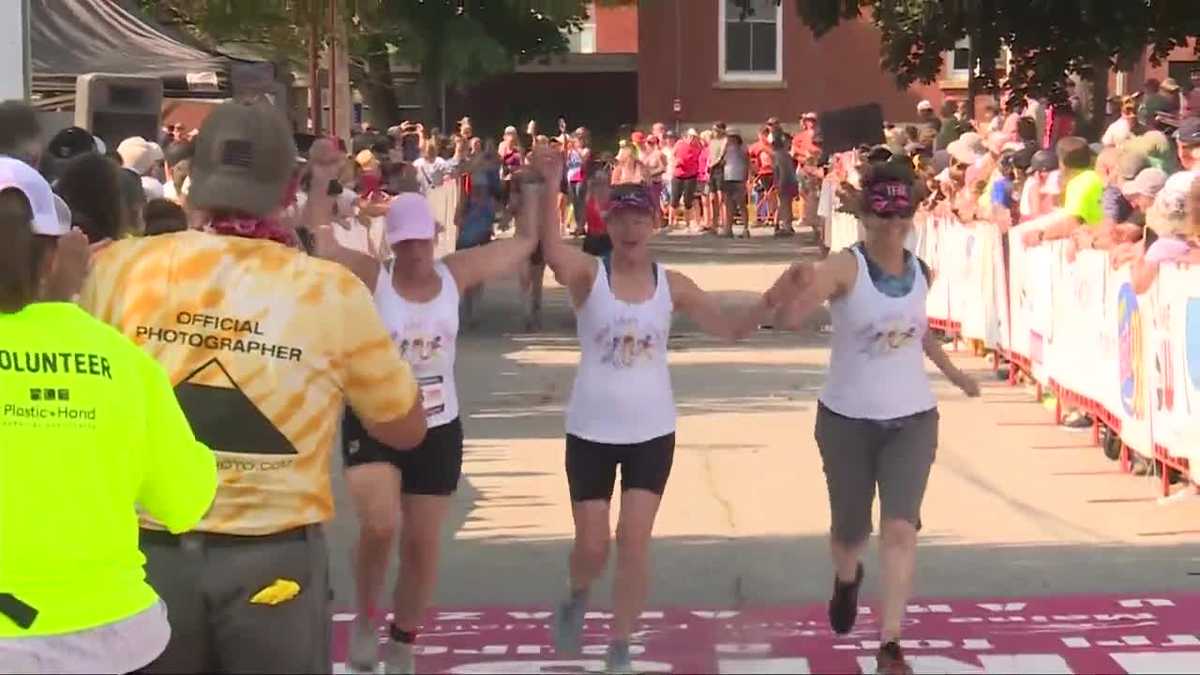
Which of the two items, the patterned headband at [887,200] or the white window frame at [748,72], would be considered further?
the white window frame at [748,72]

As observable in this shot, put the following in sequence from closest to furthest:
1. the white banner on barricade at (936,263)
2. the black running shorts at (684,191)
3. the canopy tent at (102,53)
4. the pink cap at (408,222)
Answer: the pink cap at (408,222), the canopy tent at (102,53), the white banner on barricade at (936,263), the black running shorts at (684,191)

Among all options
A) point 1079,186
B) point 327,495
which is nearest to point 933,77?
point 1079,186

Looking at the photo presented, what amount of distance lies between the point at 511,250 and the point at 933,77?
23778mm

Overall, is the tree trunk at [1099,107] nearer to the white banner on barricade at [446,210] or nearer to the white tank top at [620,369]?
the white banner on barricade at [446,210]

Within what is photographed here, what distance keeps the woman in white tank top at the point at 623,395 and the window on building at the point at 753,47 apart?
1544 inches

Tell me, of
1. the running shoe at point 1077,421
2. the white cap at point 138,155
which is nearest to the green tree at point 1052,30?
the running shoe at point 1077,421

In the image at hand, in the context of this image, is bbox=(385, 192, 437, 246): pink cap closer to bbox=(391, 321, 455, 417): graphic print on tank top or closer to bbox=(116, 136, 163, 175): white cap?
bbox=(391, 321, 455, 417): graphic print on tank top

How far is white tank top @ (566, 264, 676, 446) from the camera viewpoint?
7562 millimetres

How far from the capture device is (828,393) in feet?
25.8

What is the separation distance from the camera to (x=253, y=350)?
14.1 feet

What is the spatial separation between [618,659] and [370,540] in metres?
0.99

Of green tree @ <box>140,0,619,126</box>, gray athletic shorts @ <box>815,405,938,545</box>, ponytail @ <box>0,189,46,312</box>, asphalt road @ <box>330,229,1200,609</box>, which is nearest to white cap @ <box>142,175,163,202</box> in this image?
asphalt road @ <box>330,229,1200,609</box>

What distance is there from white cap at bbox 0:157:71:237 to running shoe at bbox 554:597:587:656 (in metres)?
4.01

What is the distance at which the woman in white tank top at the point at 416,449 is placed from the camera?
23.8 feet
